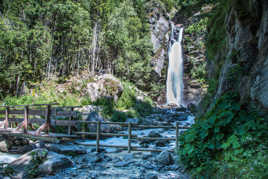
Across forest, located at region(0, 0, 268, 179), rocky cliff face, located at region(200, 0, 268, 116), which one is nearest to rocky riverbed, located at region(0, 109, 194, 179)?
forest, located at region(0, 0, 268, 179)

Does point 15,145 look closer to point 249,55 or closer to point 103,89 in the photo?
point 249,55

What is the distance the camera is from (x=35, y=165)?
19.0 feet

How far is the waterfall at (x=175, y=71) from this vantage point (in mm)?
28812

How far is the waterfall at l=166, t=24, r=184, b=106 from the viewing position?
1134 inches

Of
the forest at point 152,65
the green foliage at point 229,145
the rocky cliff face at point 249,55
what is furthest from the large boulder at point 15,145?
the rocky cliff face at point 249,55

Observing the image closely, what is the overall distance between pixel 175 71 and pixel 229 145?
26933 millimetres

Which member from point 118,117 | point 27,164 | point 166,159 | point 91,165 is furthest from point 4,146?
point 118,117

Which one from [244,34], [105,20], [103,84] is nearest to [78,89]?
[103,84]

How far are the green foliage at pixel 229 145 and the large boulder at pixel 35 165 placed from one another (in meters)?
3.72

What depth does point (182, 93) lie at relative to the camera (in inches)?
1126

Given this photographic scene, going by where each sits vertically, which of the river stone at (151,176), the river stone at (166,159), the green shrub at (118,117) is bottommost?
the river stone at (151,176)

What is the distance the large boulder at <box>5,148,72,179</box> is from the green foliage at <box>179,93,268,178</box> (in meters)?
3.72

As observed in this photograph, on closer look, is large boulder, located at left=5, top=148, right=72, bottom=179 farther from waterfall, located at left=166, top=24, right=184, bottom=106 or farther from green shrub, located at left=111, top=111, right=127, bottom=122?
waterfall, located at left=166, top=24, right=184, bottom=106

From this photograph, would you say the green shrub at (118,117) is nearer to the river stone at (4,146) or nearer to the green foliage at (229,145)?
the river stone at (4,146)
